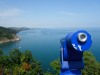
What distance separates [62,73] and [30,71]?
96.7 ft

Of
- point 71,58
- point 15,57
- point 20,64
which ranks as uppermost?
point 71,58

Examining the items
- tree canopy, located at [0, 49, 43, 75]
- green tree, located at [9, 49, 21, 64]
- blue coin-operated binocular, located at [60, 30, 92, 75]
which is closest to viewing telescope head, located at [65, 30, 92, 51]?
blue coin-operated binocular, located at [60, 30, 92, 75]

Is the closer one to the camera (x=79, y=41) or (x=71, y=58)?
(x=79, y=41)

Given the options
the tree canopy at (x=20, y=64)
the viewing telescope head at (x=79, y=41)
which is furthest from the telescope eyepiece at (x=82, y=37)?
the tree canopy at (x=20, y=64)

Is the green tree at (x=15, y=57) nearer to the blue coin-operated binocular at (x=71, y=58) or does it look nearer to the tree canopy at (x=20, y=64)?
the tree canopy at (x=20, y=64)

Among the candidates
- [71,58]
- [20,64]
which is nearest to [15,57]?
[20,64]

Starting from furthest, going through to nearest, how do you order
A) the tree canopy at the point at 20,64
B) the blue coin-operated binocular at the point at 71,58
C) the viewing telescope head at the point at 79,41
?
the tree canopy at the point at 20,64
the blue coin-operated binocular at the point at 71,58
the viewing telescope head at the point at 79,41

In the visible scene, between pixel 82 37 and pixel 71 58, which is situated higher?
pixel 82 37

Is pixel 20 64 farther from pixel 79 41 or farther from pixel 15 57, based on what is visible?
pixel 79 41

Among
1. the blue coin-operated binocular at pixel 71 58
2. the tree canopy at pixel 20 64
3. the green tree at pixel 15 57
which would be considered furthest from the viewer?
the green tree at pixel 15 57

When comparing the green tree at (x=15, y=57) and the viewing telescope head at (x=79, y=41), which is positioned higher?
the viewing telescope head at (x=79, y=41)

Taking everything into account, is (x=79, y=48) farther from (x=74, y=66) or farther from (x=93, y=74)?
(x=93, y=74)

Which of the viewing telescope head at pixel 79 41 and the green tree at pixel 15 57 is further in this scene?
the green tree at pixel 15 57

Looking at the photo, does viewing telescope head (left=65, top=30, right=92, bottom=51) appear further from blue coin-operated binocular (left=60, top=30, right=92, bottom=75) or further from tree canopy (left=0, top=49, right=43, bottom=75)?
tree canopy (left=0, top=49, right=43, bottom=75)
